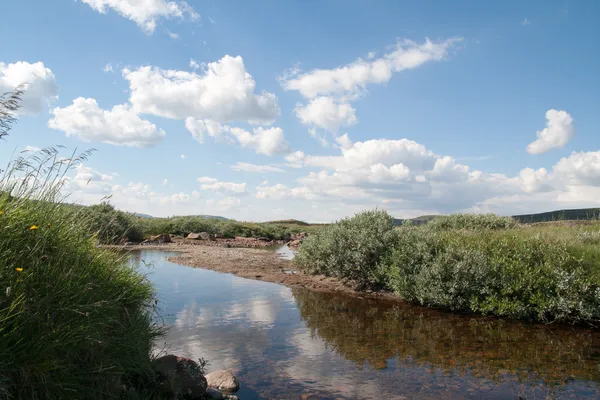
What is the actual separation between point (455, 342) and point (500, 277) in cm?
407

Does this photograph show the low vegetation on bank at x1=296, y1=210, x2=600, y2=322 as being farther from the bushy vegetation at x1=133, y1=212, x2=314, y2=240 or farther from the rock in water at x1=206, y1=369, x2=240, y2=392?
the bushy vegetation at x1=133, y1=212, x2=314, y2=240

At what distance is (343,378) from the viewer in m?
7.84

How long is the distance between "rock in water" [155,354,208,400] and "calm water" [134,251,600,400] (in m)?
0.89

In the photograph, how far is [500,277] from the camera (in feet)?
43.7

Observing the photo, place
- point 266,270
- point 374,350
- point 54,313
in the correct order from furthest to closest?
point 266,270 < point 374,350 < point 54,313

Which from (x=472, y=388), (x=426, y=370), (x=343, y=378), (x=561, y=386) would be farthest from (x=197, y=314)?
(x=561, y=386)

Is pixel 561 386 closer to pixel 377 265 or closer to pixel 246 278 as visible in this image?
pixel 377 265

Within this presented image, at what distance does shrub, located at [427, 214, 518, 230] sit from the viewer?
24.5m

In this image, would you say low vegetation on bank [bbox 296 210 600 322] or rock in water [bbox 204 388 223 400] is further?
low vegetation on bank [bbox 296 210 600 322]

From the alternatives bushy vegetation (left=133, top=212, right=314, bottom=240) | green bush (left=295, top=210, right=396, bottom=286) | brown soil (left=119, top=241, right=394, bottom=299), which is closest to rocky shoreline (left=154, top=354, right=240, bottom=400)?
brown soil (left=119, top=241, right=394, bottom=299)

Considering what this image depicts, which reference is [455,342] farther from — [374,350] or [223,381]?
[223,381]

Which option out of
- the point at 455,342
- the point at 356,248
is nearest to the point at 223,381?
the point at 455,342

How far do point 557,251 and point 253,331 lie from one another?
404 inches

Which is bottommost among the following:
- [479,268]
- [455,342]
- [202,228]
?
[455,342]
